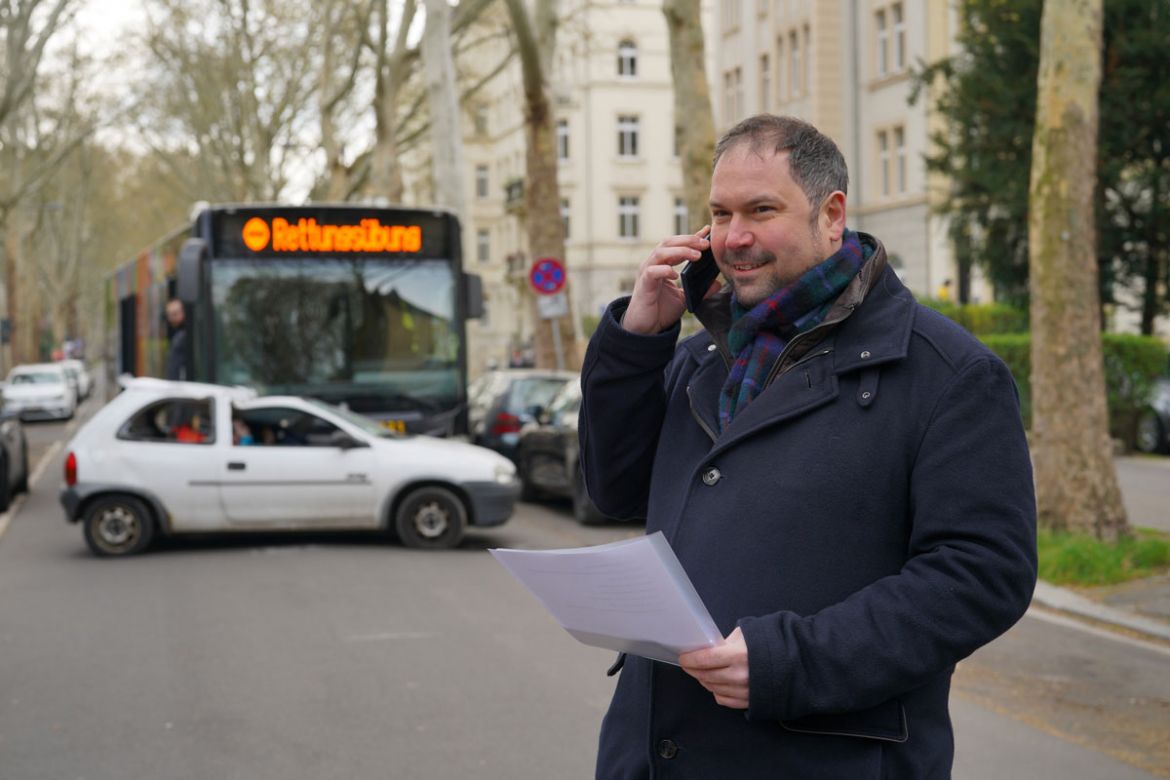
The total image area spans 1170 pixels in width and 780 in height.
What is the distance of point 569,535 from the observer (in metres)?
15.0

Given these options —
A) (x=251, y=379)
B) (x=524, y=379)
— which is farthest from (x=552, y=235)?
(x=251, y=379)

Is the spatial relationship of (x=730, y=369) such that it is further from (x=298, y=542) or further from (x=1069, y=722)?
(x=298, y=542)

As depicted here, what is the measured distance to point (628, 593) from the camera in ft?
8.24

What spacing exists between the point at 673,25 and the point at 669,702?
20.3 metres

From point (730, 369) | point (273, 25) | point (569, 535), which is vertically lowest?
point (569, 535)

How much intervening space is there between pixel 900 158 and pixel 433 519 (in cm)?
3068

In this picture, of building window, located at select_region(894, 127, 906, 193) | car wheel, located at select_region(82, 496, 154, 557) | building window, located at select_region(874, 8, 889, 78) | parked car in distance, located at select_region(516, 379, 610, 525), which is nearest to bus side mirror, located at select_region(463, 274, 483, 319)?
parked car in distance, located at select_region(516, 379, 610, 525)

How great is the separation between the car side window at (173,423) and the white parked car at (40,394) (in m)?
30.9

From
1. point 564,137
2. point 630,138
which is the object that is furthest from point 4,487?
point 630,138

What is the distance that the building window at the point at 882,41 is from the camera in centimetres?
4278

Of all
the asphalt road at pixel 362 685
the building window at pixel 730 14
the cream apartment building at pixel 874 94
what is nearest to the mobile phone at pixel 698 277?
the asphalt road at pixel 362 685

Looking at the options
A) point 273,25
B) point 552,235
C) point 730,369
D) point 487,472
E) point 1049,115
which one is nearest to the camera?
point 730,369

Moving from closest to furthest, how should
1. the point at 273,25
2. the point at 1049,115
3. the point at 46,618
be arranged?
the point at 46,618 → the point at 1049,115 → the point at 273,25

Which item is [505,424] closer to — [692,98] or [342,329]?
[342,329]
